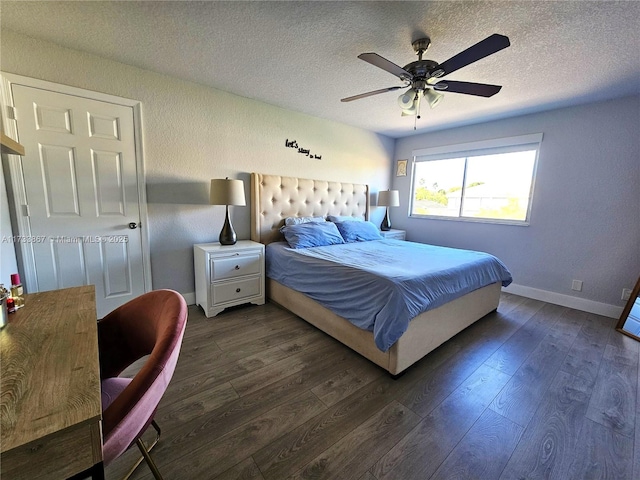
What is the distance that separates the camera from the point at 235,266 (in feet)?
9.10

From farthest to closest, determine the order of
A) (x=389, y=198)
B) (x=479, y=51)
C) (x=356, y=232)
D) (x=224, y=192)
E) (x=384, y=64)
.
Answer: (x=389, y=198)
(x=356, y=232)
(x=224, y=192)
(x=384, y=64)
(x=479, y=51)

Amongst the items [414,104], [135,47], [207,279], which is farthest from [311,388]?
[135,47]

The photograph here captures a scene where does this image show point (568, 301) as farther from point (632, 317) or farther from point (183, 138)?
point (183, 138)

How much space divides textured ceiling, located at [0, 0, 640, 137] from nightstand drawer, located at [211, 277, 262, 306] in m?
2.10

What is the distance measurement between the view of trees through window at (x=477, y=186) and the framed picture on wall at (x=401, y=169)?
202mm

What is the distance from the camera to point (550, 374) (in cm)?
191

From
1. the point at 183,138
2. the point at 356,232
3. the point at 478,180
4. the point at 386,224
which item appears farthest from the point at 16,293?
the point at 478,180

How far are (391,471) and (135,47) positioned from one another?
3360 millimetres

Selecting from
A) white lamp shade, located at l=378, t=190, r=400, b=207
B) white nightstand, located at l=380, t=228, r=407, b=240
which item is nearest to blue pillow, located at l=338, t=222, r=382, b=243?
white nightstand, located at l=380, t=228, r=407, b=240

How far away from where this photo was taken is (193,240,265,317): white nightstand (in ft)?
8.66

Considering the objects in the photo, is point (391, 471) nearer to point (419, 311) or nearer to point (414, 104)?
point (419, 311)

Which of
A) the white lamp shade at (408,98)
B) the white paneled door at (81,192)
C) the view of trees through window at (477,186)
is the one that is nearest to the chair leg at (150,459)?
the white paneled door at (81,192)

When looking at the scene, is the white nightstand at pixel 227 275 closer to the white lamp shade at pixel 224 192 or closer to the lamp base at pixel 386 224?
the white lamp shade at pixel 224 192

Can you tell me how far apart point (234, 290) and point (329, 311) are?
1.13m
